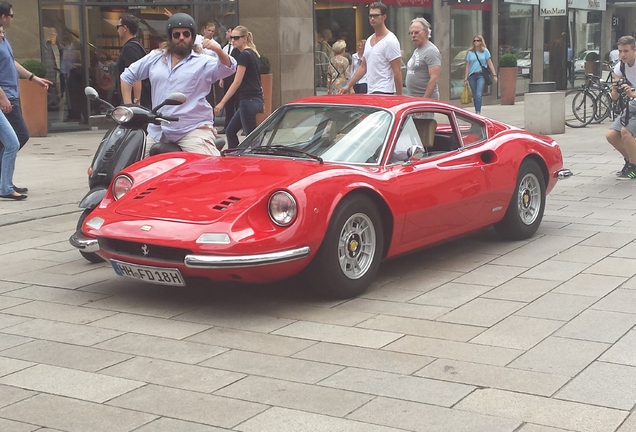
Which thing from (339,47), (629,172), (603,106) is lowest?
(629,172)

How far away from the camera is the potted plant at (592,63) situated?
36312mm

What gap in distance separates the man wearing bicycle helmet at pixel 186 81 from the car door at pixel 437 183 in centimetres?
171

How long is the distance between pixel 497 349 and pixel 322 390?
111 centimetres

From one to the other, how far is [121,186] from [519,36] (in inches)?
1033

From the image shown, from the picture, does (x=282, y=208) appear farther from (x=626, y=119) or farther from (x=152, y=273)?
(x=626, y=119)

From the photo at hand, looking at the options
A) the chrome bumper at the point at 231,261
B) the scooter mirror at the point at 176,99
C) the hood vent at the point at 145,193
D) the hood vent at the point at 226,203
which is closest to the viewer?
the chrome bumper at the point at 231,261

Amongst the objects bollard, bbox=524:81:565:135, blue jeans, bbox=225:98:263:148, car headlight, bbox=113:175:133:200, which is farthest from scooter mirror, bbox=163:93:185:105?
bollard, bbox=524:81:565:135

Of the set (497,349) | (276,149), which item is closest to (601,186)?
(276,149)

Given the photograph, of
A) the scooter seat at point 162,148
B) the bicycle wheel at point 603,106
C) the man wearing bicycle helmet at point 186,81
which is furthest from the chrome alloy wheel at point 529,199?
the bicycle wheel at point 603,106

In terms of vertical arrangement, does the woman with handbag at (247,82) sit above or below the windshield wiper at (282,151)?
above

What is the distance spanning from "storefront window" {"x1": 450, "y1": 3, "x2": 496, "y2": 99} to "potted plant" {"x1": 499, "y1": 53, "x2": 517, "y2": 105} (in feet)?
3.05

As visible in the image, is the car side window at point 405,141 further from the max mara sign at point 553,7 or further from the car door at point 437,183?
the max mara sign at point 553,7

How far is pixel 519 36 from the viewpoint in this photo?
1232 inches

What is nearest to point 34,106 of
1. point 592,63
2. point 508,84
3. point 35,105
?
point 35,105
